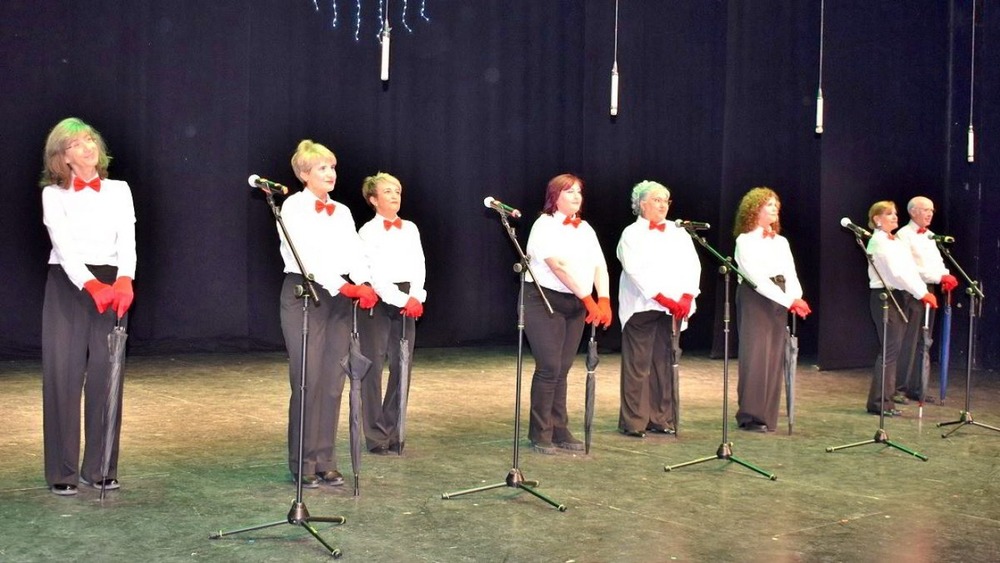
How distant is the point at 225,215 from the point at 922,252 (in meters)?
6.09

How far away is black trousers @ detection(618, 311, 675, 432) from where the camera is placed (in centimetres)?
701

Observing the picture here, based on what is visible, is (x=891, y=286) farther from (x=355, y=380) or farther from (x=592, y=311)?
(x=355, y=380)

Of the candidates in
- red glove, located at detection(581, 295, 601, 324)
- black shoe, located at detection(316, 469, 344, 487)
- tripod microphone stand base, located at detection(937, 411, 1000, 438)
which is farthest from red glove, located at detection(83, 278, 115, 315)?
tripod microphone stand base, located at detection(937, 411, 1000, 438)

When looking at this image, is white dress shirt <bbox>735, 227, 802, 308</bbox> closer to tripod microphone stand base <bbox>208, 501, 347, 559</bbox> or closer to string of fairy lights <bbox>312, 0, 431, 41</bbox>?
tripod microphone stand base <bbox>208, 501, 347, 559</bbox>

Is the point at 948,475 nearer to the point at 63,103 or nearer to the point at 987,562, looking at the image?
the point at 987,562

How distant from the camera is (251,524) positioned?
458cm

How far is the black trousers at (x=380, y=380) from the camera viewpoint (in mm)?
6156

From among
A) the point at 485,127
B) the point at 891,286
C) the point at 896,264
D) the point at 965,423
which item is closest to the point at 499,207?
the point at 965,423

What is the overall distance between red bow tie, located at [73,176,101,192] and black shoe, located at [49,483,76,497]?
130cm

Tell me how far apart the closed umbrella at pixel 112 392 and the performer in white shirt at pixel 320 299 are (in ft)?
2.36

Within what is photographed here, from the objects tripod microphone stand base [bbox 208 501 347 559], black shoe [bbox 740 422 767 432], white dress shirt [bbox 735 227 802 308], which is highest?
white dress shirt [bbox 735 227 802 308]

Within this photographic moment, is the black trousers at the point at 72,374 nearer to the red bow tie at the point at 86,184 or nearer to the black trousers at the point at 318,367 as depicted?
the red bow tie at the point at 86,184

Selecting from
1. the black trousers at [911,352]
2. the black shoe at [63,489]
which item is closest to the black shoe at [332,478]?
the black shoe at [63,489]

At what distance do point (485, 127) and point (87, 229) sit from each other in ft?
23.9
